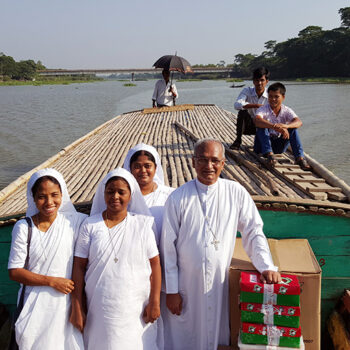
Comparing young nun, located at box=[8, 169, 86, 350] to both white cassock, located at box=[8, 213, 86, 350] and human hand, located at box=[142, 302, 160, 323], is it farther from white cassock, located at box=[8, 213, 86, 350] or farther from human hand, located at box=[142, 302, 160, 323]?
human hand, located at box=[142, 302, 160, 323]

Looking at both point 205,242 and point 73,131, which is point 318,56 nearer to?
point 73,131

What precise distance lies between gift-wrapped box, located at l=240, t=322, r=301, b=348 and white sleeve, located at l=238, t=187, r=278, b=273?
23cm

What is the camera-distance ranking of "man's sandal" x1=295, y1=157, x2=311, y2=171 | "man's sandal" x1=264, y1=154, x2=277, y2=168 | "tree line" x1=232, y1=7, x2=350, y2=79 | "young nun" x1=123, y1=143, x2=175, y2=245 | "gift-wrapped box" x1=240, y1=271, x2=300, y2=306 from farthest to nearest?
"tree line" x1=232, y1=7, x2=350, y2=79 < "man's sandal" x1=295, y1=157, x2=311, y2=171 < "man's sandal" x1=264, y1=154, x2=277, y2=168 < "young nun" x1=123, y1=143, x2=175, y2=245 < "gift-wrapped box" x1=240, y1=271, x2=300, y2=306

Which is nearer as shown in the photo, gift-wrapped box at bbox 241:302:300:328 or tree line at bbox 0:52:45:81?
gift-wrapped box at bbox 241:302:300:328

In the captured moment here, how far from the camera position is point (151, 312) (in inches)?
61.4

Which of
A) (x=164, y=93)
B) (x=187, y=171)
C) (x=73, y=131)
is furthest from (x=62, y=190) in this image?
(x=73, y=131)

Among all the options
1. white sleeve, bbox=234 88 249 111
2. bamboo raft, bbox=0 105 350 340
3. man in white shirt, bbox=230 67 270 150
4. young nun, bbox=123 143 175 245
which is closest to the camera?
young nun, bbox=123 143 175 245

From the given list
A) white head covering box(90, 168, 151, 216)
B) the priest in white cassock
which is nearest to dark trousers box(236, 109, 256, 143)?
the priest in white cassock

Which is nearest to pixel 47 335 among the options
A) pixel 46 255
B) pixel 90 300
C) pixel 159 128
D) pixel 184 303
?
pixel 90 300

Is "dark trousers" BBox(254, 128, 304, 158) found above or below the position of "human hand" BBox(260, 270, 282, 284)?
above

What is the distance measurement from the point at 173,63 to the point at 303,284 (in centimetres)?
546

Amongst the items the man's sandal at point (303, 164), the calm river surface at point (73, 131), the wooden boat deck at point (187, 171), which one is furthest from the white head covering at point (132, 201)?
the calm river surface at point (73, 131)

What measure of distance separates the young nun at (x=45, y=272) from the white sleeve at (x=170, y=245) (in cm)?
39

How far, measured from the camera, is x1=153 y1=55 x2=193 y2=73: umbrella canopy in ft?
21.0
